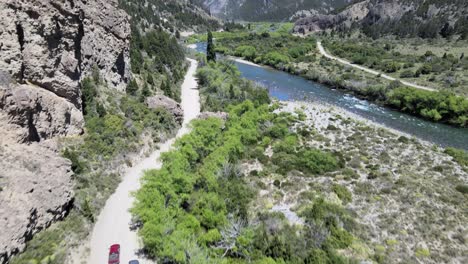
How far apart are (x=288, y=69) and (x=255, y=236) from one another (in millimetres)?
95784

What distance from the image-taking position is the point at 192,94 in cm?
7269

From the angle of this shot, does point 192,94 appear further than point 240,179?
Yes

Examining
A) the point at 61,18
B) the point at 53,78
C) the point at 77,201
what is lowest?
the point at 77,201

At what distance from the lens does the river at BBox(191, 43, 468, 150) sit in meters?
64.2

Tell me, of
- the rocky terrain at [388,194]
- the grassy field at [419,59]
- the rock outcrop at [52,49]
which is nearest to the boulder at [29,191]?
the rock outcrop at [52,49]

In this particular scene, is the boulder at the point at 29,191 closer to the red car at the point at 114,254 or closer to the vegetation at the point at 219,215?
the red car at the point at 114,254

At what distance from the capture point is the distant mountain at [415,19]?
144 meters

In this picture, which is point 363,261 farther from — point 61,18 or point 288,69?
point 288,69

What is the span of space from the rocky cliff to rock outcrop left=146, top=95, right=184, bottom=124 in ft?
32.6

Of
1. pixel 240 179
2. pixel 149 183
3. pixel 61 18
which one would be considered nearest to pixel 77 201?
pixel 149 183

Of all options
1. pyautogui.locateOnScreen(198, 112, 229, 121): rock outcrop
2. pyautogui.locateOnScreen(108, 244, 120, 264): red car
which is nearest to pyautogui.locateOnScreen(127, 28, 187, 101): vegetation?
pyautogui.locateOnScreen(198, 112, 229, 121): rock outcrop

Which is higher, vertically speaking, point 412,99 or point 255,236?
point 412,99

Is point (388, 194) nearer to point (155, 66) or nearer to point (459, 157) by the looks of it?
point (459, 157)

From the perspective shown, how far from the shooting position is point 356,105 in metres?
80.4
